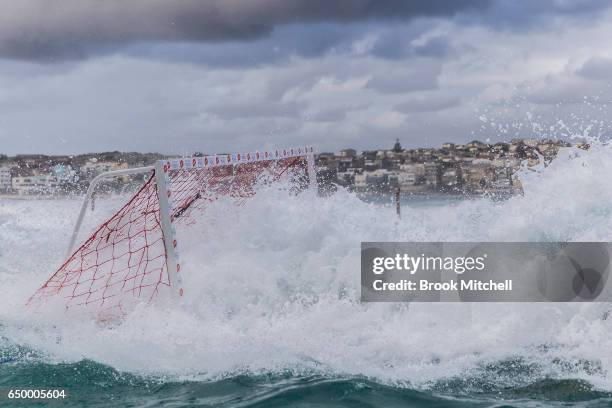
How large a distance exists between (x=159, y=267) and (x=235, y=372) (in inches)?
139

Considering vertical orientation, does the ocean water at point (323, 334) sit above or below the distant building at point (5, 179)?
below

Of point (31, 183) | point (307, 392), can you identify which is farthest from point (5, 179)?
point (307, 392)

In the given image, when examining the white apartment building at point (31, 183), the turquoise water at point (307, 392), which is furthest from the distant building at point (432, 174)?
the turquoise water at point (307, 392)

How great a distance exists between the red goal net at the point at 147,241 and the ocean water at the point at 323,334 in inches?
15.6

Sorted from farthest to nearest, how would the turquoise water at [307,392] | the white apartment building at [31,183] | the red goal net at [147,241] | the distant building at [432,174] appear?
the distant building at [432,174] → the white apartment building at [31,183] → the red goal net at [147,241] → the turquoise water at [307,392]

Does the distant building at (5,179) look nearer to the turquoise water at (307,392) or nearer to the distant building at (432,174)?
the distant building at (432,174)

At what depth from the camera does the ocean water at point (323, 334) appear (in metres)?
6.34

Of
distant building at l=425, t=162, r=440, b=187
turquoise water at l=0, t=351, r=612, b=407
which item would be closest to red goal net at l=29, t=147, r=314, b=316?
turquoise water at l=0, t=351, r=612, b=407

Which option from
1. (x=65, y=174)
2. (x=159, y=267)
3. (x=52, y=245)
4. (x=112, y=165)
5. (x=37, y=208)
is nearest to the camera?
(x=159, y=267)

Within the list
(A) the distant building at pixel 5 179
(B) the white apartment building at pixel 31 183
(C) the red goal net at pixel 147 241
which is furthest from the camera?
(A) the distant building at pixel 5 179

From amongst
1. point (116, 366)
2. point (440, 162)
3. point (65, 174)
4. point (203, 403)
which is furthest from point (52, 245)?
point (440, 162)

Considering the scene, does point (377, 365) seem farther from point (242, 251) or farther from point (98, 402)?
point (242, 251)

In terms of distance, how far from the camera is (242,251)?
11.1 m

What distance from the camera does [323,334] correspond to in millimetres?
7688
